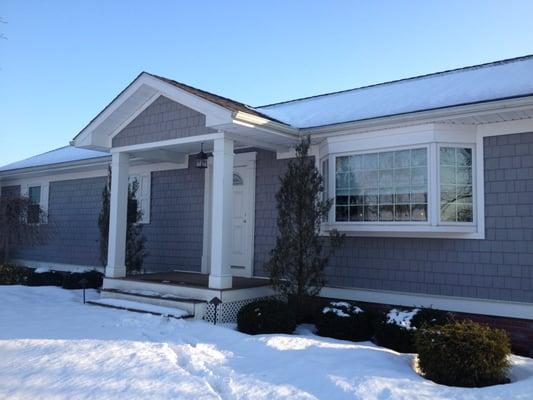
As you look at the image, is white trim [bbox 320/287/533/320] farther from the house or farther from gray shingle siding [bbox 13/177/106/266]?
gray shingle siding [bbox 13/177/106/266]

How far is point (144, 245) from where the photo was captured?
12000 millimetres

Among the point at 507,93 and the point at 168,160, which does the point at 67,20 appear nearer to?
the point at 168,160

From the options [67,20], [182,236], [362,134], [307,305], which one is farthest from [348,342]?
[67,20]

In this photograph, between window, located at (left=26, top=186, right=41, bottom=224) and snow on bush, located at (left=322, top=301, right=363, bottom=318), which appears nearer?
snow on bush, located at (left=322, top=301, right=363, bottom=318)

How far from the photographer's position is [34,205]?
14703 millimetres

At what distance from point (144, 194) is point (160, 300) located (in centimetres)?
443

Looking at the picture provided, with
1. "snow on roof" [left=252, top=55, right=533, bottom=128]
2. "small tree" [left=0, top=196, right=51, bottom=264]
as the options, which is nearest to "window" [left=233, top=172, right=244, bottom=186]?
"snow on roof" [left=252, top=55, right=533, bottom=128]

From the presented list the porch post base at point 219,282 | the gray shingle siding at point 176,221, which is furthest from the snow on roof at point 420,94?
the porch post base at point 219,282

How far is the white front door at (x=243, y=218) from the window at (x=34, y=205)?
7326mm

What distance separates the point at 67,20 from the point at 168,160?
3.86 metres

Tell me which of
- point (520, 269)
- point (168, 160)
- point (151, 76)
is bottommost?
point (520, 269)

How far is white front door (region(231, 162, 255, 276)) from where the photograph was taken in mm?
9945

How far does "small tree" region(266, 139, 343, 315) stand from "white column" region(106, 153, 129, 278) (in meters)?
3.45

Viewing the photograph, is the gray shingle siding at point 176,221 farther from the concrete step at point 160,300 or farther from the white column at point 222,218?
the white column at point 222,218
